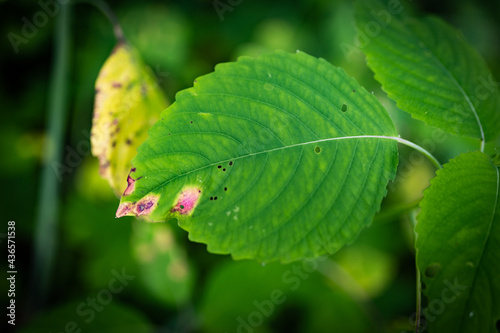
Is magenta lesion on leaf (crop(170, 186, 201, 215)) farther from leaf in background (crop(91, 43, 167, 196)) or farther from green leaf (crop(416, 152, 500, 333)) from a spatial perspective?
green leaf (crop(416, 152, 500, 333))

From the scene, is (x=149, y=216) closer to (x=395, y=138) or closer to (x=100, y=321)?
(x=395, y=138)

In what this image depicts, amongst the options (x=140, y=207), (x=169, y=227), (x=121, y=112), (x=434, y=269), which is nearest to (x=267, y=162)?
(x=140, y=207)

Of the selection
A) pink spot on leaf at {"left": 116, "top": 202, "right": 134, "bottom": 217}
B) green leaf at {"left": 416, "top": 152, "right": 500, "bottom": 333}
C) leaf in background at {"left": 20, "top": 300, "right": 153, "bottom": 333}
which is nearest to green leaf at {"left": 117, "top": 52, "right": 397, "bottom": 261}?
pink spot on leaf at {"left": 116, "top": 202, "right": 134, "bottom": 217}

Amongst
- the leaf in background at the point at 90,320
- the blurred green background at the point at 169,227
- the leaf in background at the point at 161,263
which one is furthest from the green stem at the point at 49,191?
the leaf in background at the point at 161,263

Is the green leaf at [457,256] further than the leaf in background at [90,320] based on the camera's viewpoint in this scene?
No

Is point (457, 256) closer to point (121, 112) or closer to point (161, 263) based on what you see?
point (121, 112)

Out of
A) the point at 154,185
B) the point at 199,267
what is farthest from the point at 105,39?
the point at 154,185

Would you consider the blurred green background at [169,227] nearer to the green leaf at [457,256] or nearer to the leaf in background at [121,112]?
the leaf in background at [121,112]
